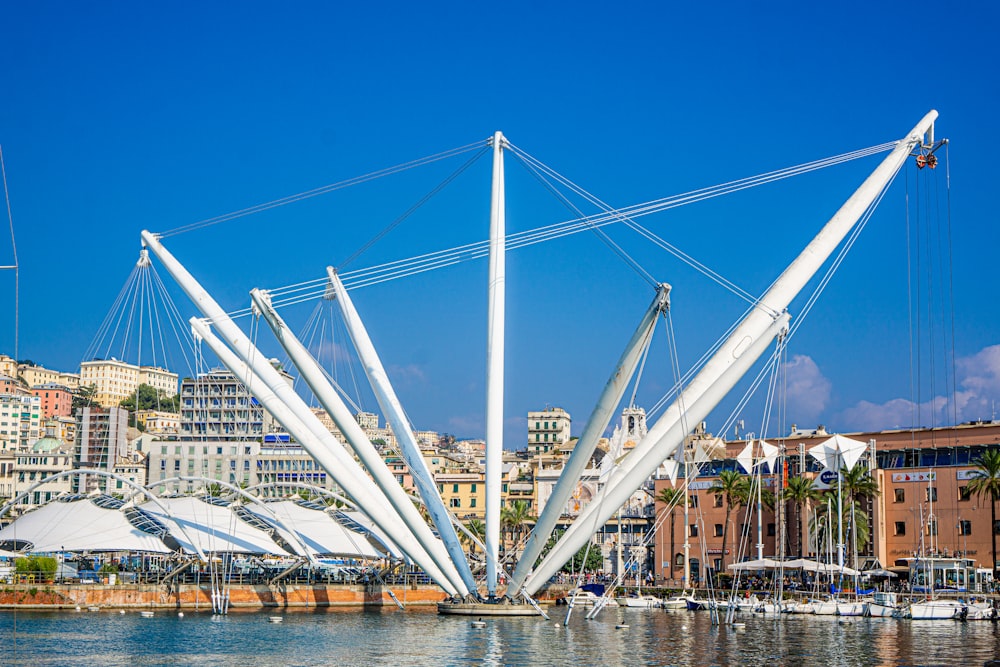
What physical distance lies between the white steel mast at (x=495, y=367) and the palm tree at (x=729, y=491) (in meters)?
45.7

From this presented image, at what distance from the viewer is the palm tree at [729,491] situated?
331 ft

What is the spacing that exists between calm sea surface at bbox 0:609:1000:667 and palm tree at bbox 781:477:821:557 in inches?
1017

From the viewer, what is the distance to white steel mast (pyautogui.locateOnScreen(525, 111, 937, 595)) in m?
49.5

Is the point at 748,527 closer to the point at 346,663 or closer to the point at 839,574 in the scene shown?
the point at 839,574

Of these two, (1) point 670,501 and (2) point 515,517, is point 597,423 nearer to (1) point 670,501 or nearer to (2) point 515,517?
(1) point 670,501

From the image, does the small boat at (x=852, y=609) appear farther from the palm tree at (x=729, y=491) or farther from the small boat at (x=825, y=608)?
the palm tree at (x=729, y=491)

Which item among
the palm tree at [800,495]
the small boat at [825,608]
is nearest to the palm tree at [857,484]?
the palm tree at [800,495]

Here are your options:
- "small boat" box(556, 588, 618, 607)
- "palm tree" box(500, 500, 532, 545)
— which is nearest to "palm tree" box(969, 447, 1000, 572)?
"small boat" box(556, 588, 618, 607)

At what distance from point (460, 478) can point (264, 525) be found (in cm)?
5753

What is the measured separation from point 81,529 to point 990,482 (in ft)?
198

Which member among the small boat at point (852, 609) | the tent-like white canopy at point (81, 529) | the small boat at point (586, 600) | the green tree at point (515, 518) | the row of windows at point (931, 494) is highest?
the row of windows at point (931, 494)

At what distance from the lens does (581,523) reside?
2087 inches

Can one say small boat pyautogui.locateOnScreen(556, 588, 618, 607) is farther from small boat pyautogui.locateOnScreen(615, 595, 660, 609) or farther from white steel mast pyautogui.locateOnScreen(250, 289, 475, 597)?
white steel mast pyautogui.locateOnScreen(250, 289, 475, 597)

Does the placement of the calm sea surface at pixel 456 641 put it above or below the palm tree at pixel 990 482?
below
